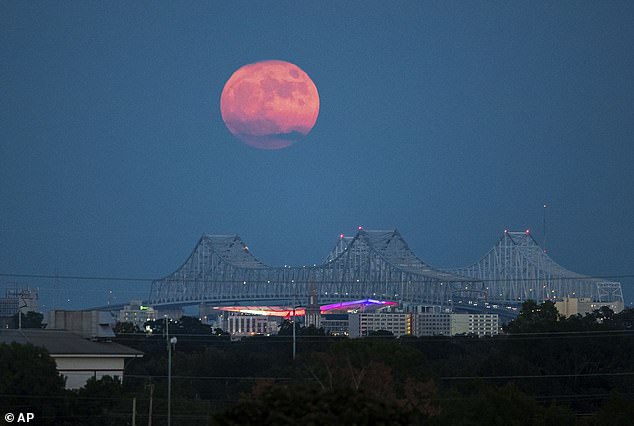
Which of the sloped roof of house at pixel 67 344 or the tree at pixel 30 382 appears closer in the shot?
the tree at pixel 30 382

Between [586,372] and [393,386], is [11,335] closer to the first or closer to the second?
[393,386]

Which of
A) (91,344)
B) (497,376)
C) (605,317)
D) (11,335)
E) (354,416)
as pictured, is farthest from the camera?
(605,317)

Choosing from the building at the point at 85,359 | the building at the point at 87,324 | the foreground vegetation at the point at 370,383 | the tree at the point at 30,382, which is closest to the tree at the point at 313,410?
the foreground vegetation at the point at 370,383

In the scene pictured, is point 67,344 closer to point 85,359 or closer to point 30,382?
point 85,359

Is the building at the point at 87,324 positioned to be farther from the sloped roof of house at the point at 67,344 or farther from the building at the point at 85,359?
the building at the point at 85,359

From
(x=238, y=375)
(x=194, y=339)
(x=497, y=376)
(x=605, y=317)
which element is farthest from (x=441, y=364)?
(x=605, y=317)

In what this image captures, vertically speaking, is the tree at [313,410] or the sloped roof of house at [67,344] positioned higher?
the sloped roof of house at [67,344]

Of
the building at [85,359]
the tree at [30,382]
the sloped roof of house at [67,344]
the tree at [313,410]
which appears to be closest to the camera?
the tree at [313,410]
